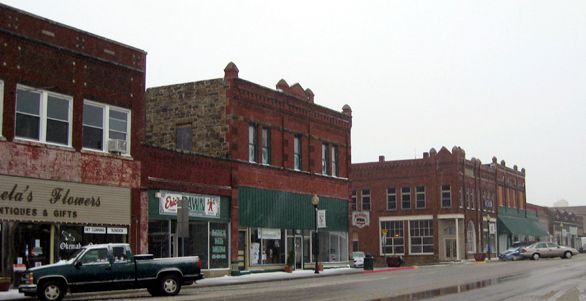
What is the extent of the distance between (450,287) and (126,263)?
10.7 meters

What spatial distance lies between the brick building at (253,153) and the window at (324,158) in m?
0.54

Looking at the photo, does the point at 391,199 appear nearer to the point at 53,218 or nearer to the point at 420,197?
the point at 420,197

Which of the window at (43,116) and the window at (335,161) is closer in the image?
the window at (43,116)

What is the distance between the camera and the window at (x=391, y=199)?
73.9 metres

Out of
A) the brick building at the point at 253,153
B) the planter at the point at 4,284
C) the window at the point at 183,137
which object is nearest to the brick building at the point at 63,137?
the planter at the point at 4,284

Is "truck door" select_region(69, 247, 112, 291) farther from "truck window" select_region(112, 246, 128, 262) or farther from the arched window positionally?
the arched window

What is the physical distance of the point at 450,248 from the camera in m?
70.8

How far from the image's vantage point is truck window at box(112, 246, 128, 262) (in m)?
23.9

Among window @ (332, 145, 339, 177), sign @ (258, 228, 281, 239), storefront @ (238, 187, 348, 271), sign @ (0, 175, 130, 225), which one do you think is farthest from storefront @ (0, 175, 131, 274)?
window @ (332, 145, 339, 177)

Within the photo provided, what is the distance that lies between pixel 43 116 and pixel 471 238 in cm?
5329

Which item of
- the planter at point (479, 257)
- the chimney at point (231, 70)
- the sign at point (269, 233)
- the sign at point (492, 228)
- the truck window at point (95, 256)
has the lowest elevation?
the planter at point (479, 257)

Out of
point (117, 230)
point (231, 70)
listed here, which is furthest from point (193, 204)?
point (231, 70)

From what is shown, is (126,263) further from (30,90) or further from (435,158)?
(435,158)

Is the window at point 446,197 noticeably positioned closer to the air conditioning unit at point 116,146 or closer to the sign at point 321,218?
the sign at point 321,218
